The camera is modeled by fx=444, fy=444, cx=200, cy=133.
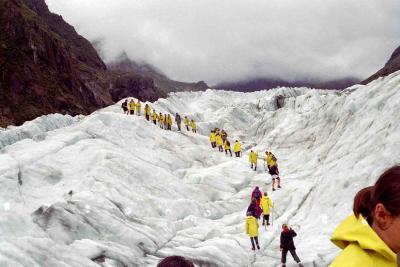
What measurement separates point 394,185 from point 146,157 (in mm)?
36921

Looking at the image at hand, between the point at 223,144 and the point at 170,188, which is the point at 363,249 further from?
the point at 223,144

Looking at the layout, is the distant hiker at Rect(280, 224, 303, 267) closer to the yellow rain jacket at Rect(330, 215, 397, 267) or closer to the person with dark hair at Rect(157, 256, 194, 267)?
the person with dark hair at Rect(157, 256, 194, 267)

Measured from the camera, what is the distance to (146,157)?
38969 millimetres

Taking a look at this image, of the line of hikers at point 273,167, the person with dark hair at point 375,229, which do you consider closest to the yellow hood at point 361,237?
the person with dark hair at point 375,229

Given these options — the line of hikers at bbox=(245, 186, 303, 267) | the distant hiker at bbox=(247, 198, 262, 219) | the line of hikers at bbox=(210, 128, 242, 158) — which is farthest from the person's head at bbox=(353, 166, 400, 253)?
the line of hikers at bbox=(210, 128, 242, 158)

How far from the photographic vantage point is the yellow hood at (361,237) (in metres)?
2.50

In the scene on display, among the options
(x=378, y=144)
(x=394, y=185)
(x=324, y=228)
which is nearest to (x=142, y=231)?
(x=324, y=228)

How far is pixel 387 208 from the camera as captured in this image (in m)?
2.63

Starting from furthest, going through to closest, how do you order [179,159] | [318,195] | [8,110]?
[8,110], [179,159], [318,195]

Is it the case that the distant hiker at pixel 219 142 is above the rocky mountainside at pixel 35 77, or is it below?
below

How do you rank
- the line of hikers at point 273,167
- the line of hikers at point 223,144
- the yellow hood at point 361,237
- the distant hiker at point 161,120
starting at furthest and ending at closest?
1. the distant hiker at point 161,120
2. the line of hikers at point 223,144
3. the line of hikers at point 273,167
4. the yellow hood at point 361,237

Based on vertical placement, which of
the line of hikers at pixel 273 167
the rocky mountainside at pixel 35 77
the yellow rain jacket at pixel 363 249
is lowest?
the line of hikers at pixel 273 167

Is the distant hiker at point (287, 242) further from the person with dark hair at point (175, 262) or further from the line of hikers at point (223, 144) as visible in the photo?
the line of hikers at point (223, 144)

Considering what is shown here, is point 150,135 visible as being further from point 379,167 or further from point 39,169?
point 379,167
